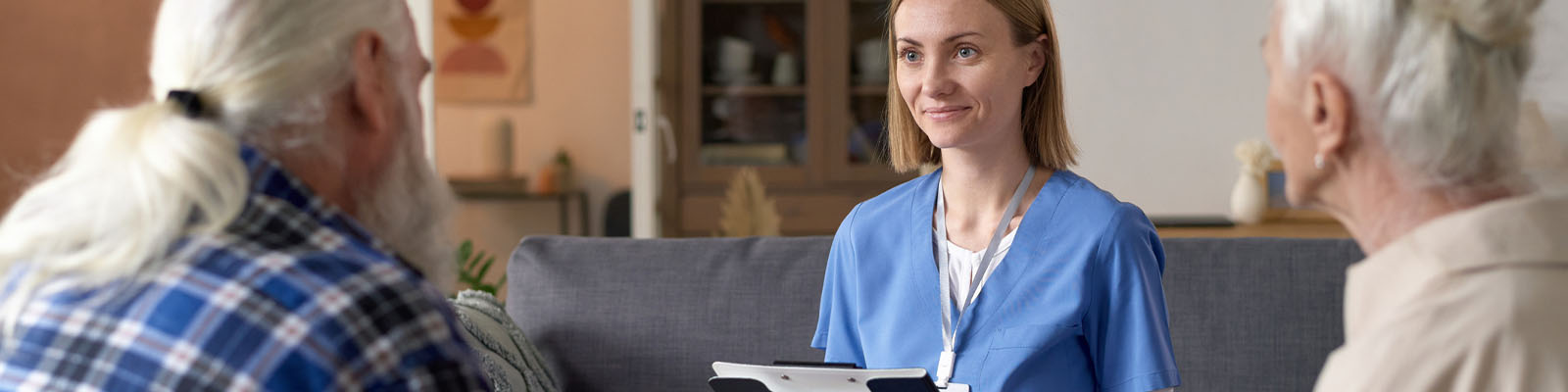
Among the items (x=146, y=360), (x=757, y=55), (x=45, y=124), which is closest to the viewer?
(x=146, y=360)

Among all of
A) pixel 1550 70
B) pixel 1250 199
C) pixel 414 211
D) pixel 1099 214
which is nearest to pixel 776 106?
pixel 1250 199

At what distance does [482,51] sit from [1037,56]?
4.96 meters

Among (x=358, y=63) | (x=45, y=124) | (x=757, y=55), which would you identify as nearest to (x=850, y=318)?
(x=358, y=63)

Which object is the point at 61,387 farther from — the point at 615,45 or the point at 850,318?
the point at 615,45

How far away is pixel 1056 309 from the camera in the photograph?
146cm

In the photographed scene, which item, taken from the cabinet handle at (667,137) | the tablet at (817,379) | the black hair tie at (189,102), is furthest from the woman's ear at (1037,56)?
the cabinet handle at (667,137)

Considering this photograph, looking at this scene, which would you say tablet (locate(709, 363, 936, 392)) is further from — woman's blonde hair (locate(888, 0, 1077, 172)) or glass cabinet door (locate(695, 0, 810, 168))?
glass cabinet door (locate(695, 0, 810, 168))

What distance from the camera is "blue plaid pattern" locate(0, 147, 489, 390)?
0.78 meters

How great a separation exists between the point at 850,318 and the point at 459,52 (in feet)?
15.8

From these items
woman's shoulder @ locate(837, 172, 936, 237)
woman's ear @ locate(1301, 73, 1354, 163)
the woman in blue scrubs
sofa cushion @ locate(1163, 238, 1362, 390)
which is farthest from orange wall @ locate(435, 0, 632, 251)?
woman's ear @ locate(1301, 73, 1354, 163)

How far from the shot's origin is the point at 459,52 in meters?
6.13

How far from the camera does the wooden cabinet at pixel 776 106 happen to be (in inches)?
193

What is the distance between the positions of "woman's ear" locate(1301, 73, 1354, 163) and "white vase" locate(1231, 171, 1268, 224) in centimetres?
262

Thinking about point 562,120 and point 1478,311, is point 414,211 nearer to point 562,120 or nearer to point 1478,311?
point 1478,311
